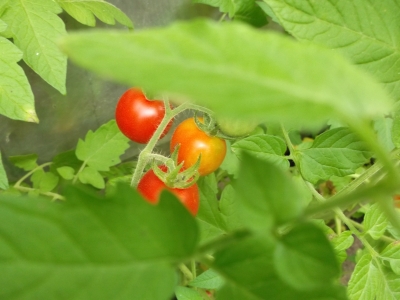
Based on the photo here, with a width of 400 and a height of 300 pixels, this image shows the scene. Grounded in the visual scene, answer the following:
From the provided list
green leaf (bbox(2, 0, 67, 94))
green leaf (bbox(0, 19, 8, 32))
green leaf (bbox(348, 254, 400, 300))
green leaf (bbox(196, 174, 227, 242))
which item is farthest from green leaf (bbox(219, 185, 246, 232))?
green leaf (bbox(0, 19, 8, 32))

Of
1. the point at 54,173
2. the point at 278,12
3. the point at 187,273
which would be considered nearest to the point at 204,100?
the point at 278,12

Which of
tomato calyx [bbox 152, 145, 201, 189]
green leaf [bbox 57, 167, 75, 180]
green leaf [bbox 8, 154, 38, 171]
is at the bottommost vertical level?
green leaf [bbox 8, 154, 38, 171]

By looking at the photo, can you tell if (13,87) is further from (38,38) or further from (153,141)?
(153,141)

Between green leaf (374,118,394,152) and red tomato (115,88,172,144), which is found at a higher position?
green leaf (374,118,394,152)

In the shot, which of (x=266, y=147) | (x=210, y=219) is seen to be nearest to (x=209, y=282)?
(x=210, y=219)

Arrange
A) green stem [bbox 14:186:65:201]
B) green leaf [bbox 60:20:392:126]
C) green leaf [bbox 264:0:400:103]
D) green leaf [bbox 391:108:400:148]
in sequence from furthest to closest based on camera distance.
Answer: green stem [bbox 14:186:65:201] < green leaf [bbox 391:108:400:148] < green leaf [bbox 264:0:400:103] < green leaf [bbox 60:20:392:126]

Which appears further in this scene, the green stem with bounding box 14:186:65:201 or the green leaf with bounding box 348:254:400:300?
the green stem with bounding box 14:186:65:201

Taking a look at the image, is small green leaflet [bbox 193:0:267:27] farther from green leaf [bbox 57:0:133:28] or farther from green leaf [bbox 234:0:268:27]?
green leaf [bbox 57:0:133:28]

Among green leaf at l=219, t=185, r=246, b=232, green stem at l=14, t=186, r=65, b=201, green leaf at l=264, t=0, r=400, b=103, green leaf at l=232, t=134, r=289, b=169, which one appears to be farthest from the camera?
green stem at l=14, t=186, r=65, b=201
